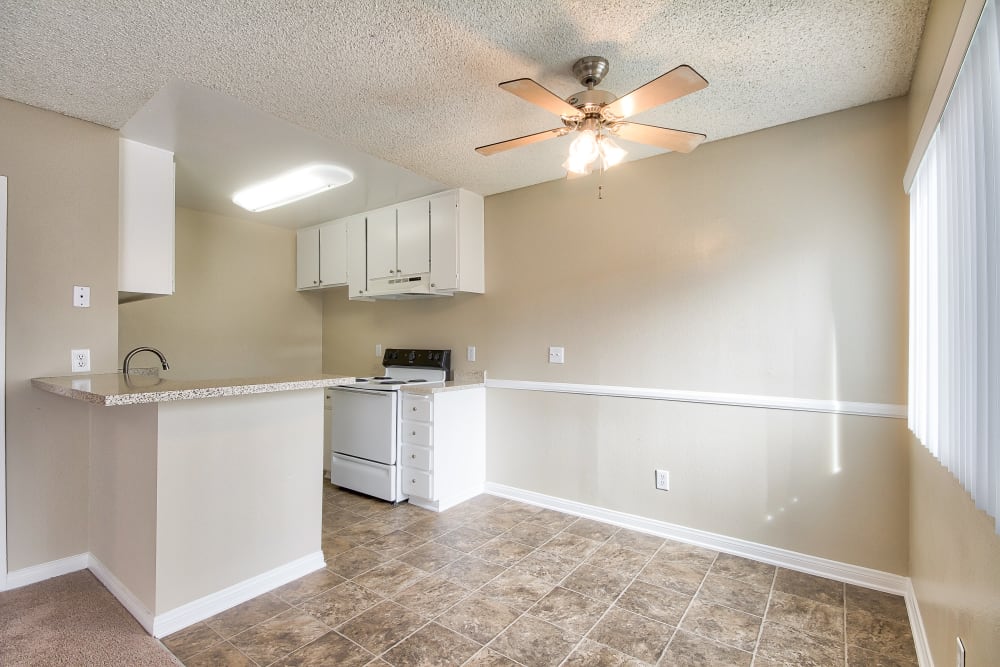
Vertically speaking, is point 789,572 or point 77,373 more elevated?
point 77,373

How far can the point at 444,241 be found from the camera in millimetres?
3652

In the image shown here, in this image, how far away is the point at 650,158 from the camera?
2977 mm

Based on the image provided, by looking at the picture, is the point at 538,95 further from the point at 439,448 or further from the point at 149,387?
the point at 439,448

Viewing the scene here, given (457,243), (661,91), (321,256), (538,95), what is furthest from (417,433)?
(661,91)

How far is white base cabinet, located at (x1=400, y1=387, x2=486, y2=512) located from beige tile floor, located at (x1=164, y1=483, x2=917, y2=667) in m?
0.51

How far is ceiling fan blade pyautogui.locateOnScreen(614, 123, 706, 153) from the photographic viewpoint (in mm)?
1889

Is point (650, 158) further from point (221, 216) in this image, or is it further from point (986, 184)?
point (221, 216)

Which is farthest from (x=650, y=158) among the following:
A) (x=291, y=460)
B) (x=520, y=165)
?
(x=291, y=460)

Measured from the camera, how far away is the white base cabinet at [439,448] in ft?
10.9

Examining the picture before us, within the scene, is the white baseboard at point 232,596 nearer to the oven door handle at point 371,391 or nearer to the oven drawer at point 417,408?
the oven drawer at point 417,408

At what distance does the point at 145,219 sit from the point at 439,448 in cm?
231

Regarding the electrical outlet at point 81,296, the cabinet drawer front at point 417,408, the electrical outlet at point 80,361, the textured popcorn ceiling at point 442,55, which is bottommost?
the cabinet drawer front at point 417,408

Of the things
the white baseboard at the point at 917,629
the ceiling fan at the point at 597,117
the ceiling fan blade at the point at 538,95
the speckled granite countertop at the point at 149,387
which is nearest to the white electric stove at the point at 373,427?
the speckled granite countertop at the point at 149,387

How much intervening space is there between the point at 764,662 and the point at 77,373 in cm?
347
